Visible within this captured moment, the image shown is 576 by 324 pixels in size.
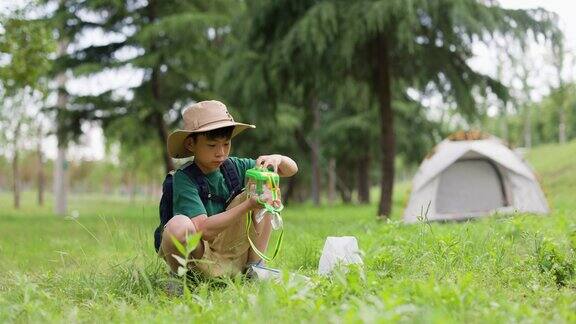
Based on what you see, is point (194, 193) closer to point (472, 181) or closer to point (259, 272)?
point (259, 272)

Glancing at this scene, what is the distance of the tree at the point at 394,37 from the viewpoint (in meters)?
8.34

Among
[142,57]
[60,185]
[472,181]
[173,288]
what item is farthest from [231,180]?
[60,185]

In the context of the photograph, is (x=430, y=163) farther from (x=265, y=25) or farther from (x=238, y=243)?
(x=238, y=243)

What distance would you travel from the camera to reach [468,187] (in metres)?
9.63

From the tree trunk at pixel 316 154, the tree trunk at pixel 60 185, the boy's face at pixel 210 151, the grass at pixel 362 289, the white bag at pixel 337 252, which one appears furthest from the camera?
the tree trunk at pixel 60 185

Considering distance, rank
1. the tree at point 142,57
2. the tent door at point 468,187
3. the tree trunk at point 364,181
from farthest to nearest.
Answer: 1. the tree trunk at point 364,181
2. the tree at point 142,57
3. the tent door at point 468,187

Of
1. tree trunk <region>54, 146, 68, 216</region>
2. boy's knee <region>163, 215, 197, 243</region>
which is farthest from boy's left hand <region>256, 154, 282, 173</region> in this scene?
tree trunk <region>54, 146, 68, 216</region>

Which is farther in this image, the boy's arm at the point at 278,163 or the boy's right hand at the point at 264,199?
the boy's arm at the point at 278,163

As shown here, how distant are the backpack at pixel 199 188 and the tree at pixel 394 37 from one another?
4.81 m

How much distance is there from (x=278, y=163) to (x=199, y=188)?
45cm

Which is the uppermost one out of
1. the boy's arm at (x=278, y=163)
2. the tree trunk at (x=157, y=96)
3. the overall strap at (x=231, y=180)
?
the tree trunk at (x=157, y=96)

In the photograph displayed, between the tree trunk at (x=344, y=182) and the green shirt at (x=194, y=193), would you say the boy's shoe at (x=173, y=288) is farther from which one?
the tree trunk at (x=344, y=182)

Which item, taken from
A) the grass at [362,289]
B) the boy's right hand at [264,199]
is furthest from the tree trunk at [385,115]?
the boy's right hand at [264,199]

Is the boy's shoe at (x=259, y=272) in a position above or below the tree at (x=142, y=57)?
below
